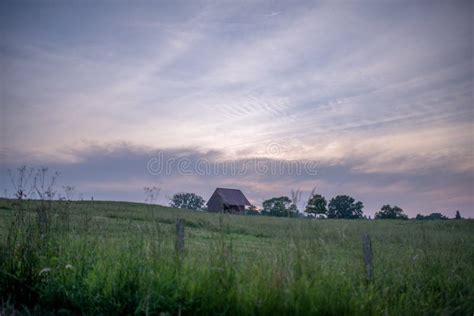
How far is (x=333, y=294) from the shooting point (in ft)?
14.9

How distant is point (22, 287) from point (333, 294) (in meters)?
5.25

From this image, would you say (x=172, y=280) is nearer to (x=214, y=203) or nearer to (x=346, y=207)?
(x=214, y=203)

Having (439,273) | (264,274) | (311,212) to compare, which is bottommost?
(439,273)

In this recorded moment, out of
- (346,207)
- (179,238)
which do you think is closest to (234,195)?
(346,207)

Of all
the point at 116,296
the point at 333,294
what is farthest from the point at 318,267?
the point at 116,296

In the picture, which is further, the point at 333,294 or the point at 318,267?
the point at 318,267

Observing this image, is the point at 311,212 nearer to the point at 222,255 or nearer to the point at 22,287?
the point at 222,255

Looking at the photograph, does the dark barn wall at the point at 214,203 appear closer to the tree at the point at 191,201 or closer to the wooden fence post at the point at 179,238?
the tree at the point at 191,201

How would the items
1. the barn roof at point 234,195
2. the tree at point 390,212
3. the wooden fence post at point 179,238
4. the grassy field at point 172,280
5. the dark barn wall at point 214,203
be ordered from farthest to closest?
the tree at point 390,212, the barn roof at point 234,195, the dark barn wall at point 214,203, the wooden fence post at point 179,238, the grassy field at point 172,280

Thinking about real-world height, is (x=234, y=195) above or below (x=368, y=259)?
above

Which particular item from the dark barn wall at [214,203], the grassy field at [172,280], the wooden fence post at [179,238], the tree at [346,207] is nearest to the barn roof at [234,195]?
the dark barn wall at [214,203]

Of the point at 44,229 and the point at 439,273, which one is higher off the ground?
the point at 44,229

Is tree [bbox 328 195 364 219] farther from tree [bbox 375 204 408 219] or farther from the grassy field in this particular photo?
the grassy field

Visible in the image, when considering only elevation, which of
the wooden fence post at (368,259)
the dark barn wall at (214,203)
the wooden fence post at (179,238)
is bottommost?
the wooden fence post at (368,259)
